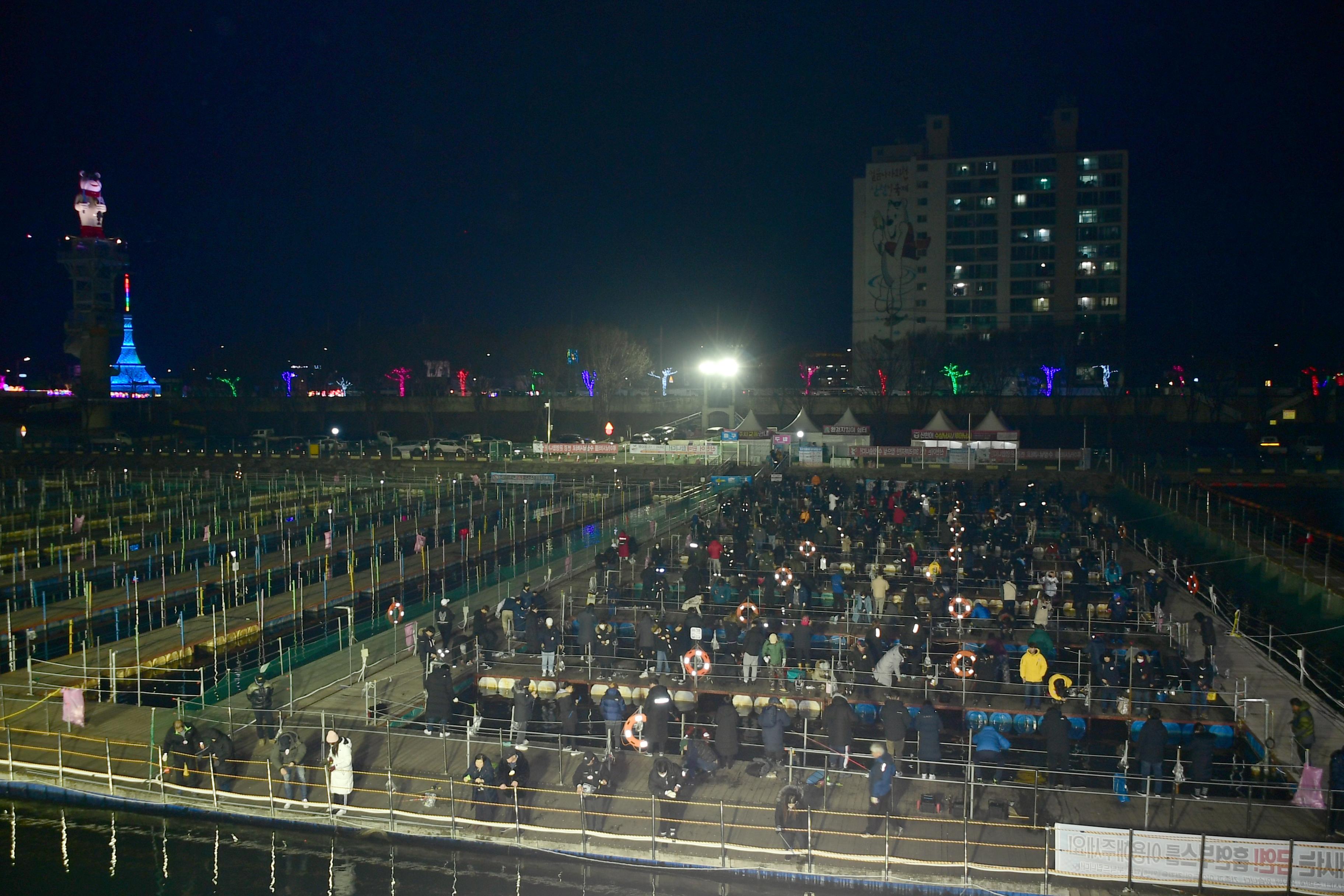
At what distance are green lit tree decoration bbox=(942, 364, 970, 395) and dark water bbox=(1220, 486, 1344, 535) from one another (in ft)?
104

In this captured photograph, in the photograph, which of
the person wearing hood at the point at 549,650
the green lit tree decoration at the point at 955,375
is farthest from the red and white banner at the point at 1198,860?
the green lit tree decoration at the point at 955,375

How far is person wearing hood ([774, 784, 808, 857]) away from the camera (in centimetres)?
1128

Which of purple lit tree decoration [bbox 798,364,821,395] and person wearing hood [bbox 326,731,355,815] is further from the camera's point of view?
purple lit tree decoration [bbox 798,364,821,395]

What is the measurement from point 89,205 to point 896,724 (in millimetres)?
156712

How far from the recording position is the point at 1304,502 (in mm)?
40906

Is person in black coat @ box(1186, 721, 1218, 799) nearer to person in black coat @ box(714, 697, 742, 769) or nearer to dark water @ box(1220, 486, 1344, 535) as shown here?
person in black coat @ box(714, 697, 742, 769)

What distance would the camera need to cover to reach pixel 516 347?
95125 millimetres

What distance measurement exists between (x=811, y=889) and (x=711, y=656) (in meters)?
6.66

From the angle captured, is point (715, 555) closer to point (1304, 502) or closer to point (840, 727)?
point (840, 727)

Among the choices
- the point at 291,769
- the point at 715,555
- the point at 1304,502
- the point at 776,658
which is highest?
the point at 1304,502

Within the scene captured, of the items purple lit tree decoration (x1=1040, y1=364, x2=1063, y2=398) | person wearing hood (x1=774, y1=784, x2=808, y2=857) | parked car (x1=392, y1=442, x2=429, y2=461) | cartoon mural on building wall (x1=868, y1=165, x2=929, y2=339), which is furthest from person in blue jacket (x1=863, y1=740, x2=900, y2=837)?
cartoon mural on building wall (x1=868, y1=165, x2=929, y2=339)

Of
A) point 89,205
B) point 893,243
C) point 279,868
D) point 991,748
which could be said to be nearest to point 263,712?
point 279,868

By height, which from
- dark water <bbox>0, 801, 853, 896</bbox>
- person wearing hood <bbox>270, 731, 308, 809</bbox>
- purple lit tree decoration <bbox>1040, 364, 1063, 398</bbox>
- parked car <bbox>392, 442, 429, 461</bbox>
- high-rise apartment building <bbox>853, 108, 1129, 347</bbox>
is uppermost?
high-rise apartment building <bbox>853, 108, 1129, 347</bbox>

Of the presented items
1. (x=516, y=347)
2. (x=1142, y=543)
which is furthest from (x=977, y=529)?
(x=516, y=347)
